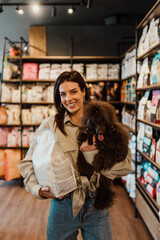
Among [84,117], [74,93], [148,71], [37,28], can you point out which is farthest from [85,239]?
[37,28]

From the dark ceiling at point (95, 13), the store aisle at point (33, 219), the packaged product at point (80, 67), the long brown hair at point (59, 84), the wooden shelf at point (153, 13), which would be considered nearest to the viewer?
the long brown hair at point (59, 84)

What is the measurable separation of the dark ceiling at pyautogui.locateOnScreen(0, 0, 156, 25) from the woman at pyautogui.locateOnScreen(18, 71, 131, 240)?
7.78ft

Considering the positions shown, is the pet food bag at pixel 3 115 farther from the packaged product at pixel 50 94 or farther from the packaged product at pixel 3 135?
the packaged product at pixel 50 94

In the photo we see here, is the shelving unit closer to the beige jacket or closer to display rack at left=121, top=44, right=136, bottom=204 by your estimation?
display rack at left=121, top=44, right=136, bottom=204

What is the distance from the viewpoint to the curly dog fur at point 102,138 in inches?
38.3

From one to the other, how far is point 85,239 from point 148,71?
169 cm

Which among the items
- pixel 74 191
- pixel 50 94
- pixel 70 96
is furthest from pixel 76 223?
pixel 50 94

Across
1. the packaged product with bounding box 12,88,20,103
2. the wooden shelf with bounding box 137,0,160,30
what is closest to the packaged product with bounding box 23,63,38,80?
the packaged product with bounding box 12,88,20,103

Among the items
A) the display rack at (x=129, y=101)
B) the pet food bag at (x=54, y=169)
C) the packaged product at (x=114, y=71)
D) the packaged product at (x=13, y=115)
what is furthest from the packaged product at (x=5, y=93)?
the pet food bag at (x=54, y=169)

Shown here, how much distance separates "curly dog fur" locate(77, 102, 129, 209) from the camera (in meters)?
0.97

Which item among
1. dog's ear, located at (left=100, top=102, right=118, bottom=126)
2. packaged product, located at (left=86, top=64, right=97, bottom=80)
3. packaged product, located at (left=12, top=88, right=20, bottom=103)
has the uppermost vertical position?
packaged product, located at (left=86, top=64, right=97, bottom=80)

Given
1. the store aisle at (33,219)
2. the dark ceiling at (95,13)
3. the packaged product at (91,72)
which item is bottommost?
the store aisle at (33,219)

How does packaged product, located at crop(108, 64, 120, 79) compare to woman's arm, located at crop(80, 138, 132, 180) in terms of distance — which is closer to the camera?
woman's arm, located at crop(80, 138, 132, 180)

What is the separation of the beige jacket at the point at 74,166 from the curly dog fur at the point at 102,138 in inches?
1.2
